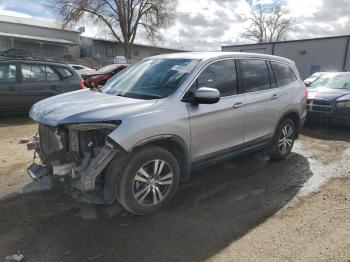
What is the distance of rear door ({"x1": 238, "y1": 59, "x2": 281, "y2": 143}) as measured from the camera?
15.5 feet

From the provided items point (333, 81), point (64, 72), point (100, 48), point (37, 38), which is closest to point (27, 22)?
point (37, 38)

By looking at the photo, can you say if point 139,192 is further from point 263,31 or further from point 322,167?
point 263,31

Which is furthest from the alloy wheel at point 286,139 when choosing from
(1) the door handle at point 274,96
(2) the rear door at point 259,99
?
(1) the door handle at point 274,96

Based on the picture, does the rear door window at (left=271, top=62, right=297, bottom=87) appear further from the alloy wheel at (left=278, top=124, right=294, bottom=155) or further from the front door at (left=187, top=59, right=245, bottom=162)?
the front door at (left=187, top=59, right=245, bottom=162)

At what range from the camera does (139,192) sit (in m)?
3.62

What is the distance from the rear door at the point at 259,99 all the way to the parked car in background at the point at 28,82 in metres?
5.82

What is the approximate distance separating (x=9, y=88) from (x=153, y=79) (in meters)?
5.86

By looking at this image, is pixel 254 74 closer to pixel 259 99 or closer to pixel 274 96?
pixel 259 99

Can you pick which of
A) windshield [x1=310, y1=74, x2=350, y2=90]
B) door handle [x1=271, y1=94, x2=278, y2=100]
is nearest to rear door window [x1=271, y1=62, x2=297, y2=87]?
door handle [x1=271, y1=94, x2=278, y2=100]

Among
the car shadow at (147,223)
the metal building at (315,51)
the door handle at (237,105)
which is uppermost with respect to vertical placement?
the metal building at (315,51)

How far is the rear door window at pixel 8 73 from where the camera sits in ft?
27.9

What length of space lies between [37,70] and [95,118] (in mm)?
6572

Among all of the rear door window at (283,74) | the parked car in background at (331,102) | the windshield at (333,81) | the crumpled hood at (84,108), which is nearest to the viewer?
the crumpled hood at (84,108)

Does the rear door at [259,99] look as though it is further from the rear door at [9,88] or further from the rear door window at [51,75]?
the rear door at [9,88]
